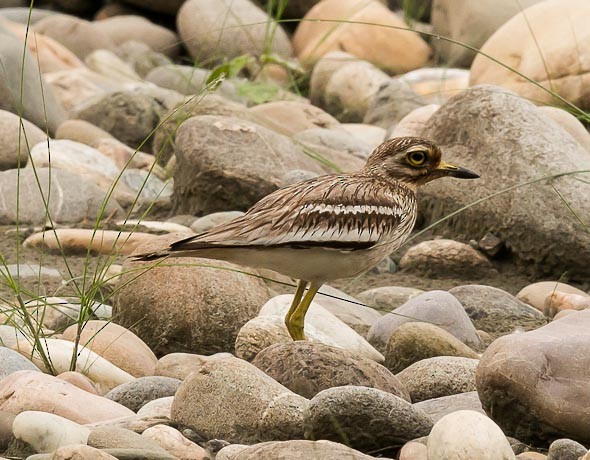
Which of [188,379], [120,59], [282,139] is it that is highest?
[188,379]

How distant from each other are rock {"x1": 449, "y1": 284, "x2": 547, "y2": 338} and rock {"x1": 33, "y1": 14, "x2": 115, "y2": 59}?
945 centimetres

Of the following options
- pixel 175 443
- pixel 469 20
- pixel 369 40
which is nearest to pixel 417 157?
pixel 175 443

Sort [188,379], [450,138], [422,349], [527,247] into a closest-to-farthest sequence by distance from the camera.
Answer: [188,379] < [422,349] < [527,247] < [450,138]

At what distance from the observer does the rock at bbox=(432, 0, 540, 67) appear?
13391 mm

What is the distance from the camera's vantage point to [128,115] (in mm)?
10328

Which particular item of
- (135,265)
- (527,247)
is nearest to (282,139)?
(527,247)

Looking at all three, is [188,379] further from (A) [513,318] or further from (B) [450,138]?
(B) [450,138]

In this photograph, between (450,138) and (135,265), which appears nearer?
(135,265)

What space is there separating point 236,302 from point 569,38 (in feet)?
17.2

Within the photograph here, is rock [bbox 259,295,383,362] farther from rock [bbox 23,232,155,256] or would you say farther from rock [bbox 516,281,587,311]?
rock [bbox 23,232,155,256]

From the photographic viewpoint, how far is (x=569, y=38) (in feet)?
32.7

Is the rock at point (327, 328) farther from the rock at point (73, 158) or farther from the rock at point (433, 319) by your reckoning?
the rock at point (73, 158)

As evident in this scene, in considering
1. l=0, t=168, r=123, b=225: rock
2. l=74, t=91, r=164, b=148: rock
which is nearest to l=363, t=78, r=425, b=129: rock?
l=74, t=91, r=164, b=148: rock

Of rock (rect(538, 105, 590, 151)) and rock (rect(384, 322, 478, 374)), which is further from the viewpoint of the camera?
rock (rect(538, 105, 590, 151))
